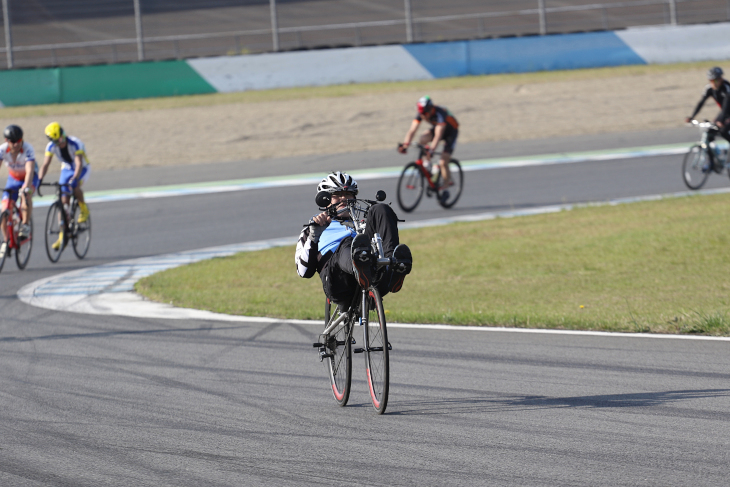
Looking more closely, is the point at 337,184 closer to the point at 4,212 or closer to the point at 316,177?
the point at 4,212

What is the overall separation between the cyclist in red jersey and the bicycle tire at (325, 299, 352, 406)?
9936 millimetres

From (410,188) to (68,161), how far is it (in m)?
5.93

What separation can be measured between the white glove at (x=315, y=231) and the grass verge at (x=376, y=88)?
70.6ft

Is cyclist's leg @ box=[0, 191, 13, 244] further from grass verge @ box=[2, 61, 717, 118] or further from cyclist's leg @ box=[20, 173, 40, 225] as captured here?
grass verge @ box=[2, 61, 717, 118]

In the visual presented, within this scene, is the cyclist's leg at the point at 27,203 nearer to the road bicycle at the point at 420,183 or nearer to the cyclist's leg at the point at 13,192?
the cyclist's leg at the point at 13,192

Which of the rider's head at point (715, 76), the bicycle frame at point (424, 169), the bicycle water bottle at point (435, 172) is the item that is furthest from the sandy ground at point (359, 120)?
the rider's head at point (715, 76)

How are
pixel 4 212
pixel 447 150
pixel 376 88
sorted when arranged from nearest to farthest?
pixel 4 212
pixel 447 150
pixel 376 88

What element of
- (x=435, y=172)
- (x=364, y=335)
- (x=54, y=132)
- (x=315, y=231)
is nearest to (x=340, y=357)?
(x=364, y=335)

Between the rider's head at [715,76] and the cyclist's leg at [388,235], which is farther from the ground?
the rider's head at [715,76]

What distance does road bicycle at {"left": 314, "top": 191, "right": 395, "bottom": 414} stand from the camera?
5551 millimetres

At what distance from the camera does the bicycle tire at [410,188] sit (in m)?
17.1

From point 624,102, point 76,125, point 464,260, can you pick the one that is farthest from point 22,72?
point 464,260

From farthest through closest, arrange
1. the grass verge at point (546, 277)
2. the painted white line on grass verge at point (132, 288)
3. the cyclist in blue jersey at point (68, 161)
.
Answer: the cyclist in blue jersey at point (68, 161) < the painted white line on grass verge at point (132, 288) < the grass verge at point (546, 277)

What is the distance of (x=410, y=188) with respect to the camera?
56.3ft
